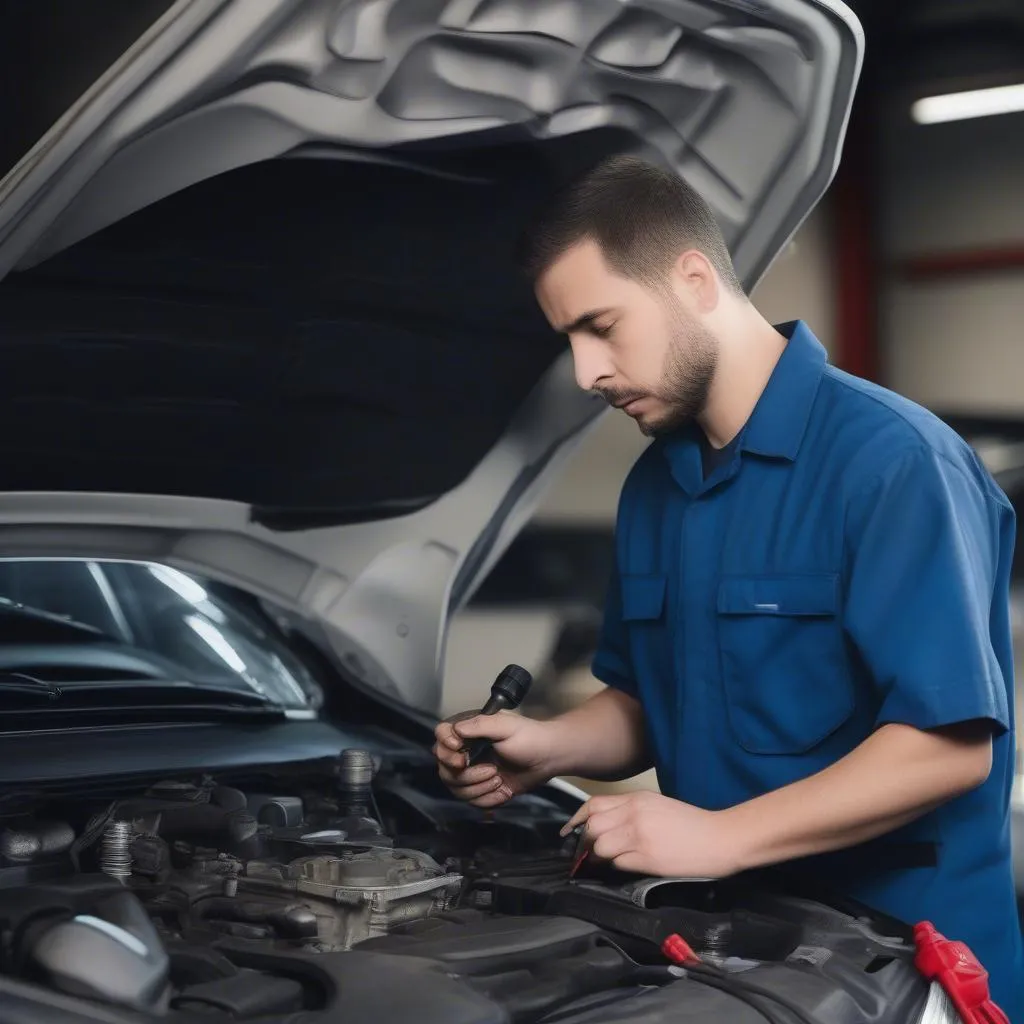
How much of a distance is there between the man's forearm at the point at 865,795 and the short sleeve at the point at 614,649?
18.5 inches

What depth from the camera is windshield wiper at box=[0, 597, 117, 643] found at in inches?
68.8

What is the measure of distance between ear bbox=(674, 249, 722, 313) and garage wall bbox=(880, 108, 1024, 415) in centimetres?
528

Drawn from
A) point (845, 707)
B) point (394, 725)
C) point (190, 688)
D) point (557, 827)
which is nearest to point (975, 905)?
point (845, 707)

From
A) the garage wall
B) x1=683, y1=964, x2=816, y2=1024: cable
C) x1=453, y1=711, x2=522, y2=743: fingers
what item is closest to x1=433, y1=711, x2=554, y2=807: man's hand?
x1=453, y1=711, x2=522, y2=743: fingers

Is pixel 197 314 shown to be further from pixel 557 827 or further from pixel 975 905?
pixel 975 905

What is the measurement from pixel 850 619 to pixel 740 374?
0.33m

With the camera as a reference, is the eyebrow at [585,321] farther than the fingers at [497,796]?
No

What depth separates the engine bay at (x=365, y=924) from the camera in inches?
39.9

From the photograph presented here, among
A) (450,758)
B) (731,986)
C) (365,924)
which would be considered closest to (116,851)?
(365,924)

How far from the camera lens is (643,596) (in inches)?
65.1

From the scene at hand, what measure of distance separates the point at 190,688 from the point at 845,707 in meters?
0.89

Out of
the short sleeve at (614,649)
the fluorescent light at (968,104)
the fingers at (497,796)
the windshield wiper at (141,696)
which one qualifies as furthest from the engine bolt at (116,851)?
the fluorescent light at (968,104)

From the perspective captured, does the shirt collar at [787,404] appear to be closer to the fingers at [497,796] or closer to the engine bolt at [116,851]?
the fingers at [497,796]

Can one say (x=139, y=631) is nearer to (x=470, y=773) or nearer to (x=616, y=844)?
(x=470, y=773)
